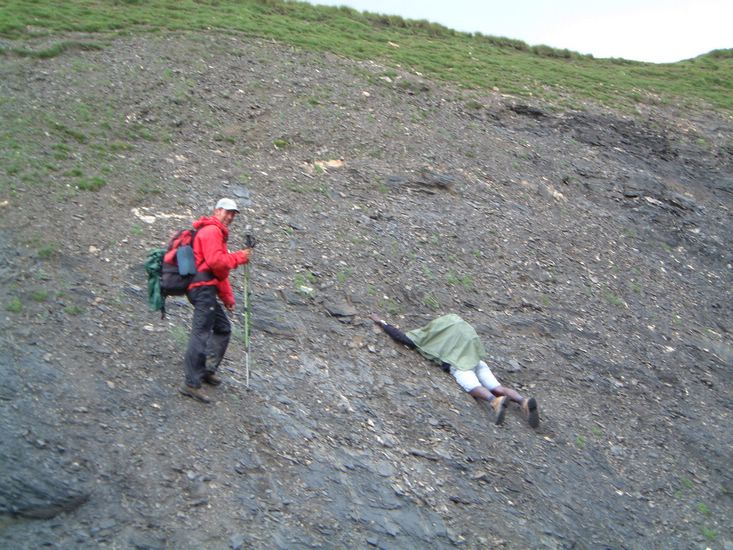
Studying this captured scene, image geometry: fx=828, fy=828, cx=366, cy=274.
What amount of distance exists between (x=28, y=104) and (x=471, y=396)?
980 centimetres

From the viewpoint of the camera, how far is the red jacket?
7832 mm

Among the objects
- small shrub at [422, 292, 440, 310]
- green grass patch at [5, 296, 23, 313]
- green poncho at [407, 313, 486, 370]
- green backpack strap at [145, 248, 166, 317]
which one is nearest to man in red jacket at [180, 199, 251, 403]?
green backpack strap at [145, 248, 166, 317]

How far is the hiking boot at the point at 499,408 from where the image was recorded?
9992 millimetres

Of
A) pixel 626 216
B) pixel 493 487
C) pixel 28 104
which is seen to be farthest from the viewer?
pixel 626 216

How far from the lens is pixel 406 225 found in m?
14.1

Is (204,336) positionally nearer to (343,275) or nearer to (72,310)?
(72,310)

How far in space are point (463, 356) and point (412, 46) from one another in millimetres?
15795

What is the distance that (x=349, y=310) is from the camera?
36.9 ft

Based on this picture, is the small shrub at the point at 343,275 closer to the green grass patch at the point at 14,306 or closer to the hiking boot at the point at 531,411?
the hiking boot at the point at 531,411

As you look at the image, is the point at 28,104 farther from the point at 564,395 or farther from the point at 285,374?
the point at 564,395

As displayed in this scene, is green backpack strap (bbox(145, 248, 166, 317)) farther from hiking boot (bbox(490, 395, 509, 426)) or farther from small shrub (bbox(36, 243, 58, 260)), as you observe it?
hiking boot (bbox(490, 395, 509, 426))

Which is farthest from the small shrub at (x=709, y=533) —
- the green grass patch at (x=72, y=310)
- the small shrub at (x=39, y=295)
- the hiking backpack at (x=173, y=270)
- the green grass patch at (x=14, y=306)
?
the green grass patch at (x=14, y=306)

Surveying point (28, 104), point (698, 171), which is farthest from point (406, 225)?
point (698, 171)

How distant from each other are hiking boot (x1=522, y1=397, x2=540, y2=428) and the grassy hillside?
1263 cm
